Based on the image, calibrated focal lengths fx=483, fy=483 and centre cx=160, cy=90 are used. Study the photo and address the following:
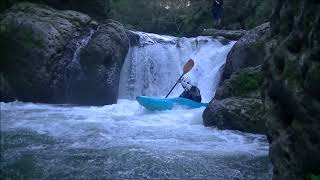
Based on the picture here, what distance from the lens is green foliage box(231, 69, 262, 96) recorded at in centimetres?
881

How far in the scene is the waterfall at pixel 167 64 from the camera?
13.6m

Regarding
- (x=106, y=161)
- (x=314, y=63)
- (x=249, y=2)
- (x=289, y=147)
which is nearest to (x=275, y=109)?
(x=289, y=147)

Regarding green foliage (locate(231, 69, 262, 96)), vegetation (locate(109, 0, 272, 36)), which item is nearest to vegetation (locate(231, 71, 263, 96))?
green foliage (locate(231, 69, 262, 96))

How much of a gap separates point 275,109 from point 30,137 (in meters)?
5.03

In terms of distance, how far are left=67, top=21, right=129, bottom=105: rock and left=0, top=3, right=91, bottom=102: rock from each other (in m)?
0.65

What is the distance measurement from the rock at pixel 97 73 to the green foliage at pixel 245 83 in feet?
13.7

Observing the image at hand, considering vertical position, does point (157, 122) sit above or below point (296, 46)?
below

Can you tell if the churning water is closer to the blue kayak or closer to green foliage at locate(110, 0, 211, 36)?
the blue kayak

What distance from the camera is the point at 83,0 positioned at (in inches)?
560

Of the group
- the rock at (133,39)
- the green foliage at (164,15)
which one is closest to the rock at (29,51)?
the rock at (133,39)

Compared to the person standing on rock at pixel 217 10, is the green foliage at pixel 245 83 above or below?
below

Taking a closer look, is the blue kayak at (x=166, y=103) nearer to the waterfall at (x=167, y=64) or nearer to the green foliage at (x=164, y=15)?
the waterfall at (x=167, y=64)

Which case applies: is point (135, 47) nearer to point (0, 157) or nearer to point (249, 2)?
point (249, 2)

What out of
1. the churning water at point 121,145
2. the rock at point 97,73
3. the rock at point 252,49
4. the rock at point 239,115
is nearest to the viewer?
the churning water at point 121,145
